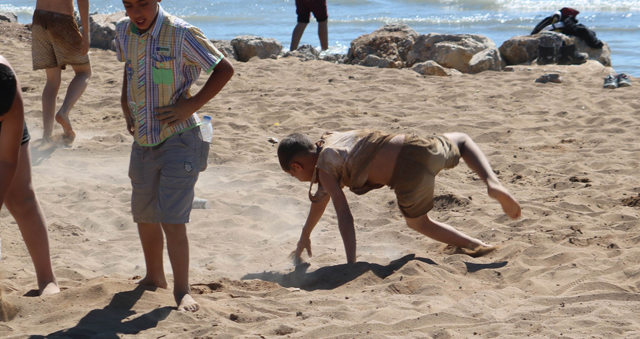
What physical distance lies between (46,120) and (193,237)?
262 cm

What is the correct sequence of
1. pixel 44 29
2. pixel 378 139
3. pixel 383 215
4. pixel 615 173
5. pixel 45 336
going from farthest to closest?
pixel 44 29
pixel 615 173
pixel 383 215
pixel 378 139
pixel 45 336

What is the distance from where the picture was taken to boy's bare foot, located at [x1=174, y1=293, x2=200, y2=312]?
3.13 m

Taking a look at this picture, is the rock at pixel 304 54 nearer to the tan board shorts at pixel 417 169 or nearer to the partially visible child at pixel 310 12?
the partially visible child at pixel 310 12

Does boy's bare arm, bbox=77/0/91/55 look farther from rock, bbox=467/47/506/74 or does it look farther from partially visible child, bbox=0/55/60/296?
rock, bbox=467/47/506/74

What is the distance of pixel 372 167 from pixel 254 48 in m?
7.63

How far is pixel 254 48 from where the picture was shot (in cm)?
1117

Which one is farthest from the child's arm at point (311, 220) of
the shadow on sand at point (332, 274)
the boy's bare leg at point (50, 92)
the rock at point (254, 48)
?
the rock at point (254, 48)

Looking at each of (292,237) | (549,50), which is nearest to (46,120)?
(292,237)

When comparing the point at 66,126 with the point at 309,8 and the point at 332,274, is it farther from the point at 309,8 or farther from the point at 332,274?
the point at 309,8

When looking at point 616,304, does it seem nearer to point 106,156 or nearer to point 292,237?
point 292,237

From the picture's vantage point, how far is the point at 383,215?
5098 mm

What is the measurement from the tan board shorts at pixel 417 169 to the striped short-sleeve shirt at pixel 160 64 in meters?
1.37

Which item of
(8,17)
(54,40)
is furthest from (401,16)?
(54,40)

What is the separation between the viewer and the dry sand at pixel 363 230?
3070 mm
